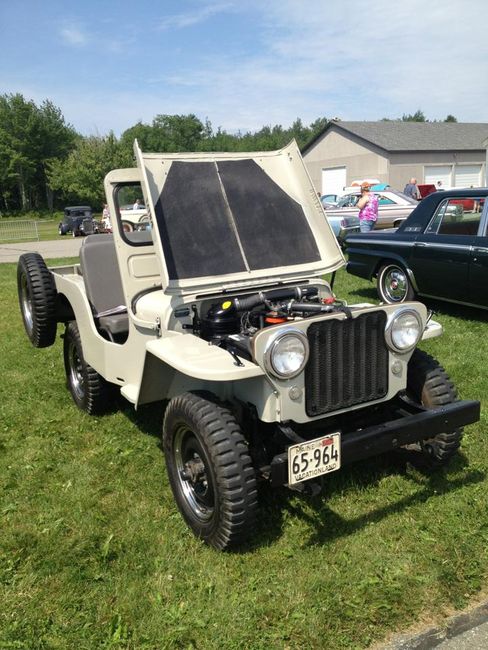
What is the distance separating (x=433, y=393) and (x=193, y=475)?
4.88 feet

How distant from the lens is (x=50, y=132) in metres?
61.2

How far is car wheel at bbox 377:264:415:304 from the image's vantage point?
8031 millimetres

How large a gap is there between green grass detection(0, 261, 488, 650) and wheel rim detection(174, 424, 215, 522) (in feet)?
0.58

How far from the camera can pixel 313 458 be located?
2.74 metres

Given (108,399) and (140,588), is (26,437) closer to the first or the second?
(108,399)

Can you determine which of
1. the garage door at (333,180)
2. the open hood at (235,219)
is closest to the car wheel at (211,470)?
the open hood at (235,219)

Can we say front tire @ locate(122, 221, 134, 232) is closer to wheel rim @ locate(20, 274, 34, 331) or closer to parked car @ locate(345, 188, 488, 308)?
wheel rim @ locate(20, 274, 34, 331)

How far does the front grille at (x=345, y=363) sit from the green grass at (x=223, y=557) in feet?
2.40

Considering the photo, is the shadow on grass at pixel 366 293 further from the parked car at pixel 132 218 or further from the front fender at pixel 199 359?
the front fender at pixel 199 359

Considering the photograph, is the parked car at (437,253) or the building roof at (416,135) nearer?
the parked car at (437,253)

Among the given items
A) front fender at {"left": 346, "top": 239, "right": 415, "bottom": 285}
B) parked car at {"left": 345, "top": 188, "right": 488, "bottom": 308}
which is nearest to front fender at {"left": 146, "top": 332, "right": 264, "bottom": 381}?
parked car at {"left": 345, "top": 188, "right": 488, "bottom": 308}

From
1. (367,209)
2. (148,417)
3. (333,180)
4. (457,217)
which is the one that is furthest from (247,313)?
(333,180)

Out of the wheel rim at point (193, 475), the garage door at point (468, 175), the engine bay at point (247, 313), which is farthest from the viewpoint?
the garage door at point (468, 175)

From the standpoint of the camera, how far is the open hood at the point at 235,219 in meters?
3.68
